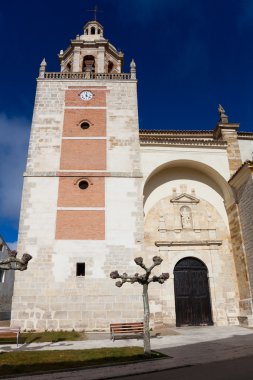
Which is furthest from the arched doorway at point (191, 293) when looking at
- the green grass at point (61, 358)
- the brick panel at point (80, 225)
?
the green grass at point (61, 358)

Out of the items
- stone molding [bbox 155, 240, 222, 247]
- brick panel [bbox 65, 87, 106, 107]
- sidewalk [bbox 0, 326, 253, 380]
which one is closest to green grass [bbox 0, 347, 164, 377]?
sidewalk [bbox 0, 326, 253, 380]

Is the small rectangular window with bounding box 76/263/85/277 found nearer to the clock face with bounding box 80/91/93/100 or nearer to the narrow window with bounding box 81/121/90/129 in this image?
the narrow window with bounding box 81/121/90/129

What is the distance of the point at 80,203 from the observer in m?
12.8

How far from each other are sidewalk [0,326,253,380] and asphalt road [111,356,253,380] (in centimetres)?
24

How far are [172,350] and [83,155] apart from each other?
29.0 ft

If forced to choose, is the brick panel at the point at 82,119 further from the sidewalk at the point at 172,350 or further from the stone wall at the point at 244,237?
the sidewalk at the point at 172,350

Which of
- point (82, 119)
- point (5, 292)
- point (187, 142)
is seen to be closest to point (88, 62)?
point (82, 119)

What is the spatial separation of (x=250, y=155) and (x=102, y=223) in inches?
316

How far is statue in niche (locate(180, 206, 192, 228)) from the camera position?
1434 cm

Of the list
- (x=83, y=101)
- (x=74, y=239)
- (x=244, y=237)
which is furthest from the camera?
(x=83, y=101)

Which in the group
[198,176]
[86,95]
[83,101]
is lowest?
[198,176]

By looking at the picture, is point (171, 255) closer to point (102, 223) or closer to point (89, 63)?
point (102, 223)

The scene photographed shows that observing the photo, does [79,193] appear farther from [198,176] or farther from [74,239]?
[198,176]

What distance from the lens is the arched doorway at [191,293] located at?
12852 mm
